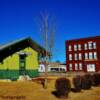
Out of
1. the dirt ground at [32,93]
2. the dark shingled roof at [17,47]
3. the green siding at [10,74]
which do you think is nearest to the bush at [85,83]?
the dirt ground at [32,93]

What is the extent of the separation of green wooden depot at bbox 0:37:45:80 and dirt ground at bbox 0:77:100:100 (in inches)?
419

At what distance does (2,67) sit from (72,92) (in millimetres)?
15509

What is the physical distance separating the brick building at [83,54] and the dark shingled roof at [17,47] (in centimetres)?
5025

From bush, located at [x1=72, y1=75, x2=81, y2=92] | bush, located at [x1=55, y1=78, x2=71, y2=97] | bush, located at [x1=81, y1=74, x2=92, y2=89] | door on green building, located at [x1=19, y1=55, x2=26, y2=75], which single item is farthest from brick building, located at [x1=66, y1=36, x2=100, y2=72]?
bush, located at [x1=55, y1=78, x2=71, y2=97]

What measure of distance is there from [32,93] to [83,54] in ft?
236

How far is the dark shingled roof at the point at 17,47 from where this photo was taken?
40.1 m

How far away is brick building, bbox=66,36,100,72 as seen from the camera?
93.3 meters

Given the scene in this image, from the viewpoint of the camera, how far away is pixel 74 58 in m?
100

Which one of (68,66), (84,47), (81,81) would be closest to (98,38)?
(84,47)

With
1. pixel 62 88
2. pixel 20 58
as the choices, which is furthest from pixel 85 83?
pixel 20 58

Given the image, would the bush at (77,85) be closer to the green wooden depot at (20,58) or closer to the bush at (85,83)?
the bush at (85,83)

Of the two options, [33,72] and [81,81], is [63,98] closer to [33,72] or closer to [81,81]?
[81,81]

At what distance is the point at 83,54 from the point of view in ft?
320

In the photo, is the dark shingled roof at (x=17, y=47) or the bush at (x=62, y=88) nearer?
the bush at (x=62, y=88)
